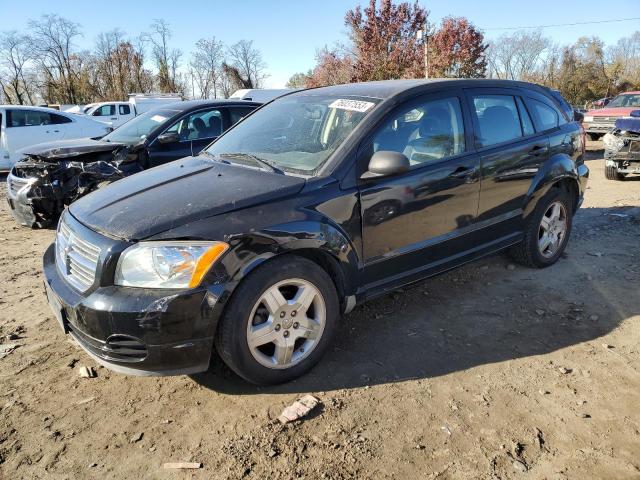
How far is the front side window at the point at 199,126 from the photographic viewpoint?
21.7 ft

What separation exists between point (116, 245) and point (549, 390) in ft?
8.36

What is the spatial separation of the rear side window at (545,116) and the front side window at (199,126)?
4157mm

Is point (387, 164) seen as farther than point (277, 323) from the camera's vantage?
Yes

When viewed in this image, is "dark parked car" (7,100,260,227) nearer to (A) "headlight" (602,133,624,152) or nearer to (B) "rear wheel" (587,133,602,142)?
(A) "headlight" (602,133,624,152)

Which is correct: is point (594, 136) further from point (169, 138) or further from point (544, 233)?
point (169, 138)

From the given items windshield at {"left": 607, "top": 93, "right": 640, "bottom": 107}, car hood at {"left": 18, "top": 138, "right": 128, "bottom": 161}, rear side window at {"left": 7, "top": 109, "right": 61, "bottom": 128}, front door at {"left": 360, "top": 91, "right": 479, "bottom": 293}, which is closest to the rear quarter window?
front door at {"left": 360, "top": 91, "right": 479, "bottom": 293}

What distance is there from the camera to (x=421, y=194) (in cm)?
332

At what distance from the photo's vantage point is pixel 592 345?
3.33 metres

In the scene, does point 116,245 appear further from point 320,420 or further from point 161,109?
point 161,109

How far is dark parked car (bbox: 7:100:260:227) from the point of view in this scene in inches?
240

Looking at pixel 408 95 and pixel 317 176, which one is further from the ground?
pixel 408 95

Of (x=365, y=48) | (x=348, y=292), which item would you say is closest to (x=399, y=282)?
(x=348, y=292)

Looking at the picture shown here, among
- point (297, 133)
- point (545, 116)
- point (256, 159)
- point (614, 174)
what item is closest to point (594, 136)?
point (614, 174)

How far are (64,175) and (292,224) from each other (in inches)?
182
